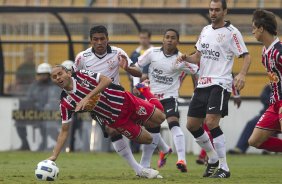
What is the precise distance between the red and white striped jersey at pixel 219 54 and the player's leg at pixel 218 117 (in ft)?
0.42

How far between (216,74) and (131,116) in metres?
1.39

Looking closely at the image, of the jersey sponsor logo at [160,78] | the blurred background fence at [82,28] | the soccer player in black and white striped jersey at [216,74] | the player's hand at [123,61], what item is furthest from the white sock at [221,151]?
the blurred background fence at [82,28]

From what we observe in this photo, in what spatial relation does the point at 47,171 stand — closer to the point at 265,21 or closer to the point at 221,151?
the point at 221,151

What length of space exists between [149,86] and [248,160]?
3878 mm

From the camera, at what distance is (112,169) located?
616 inches

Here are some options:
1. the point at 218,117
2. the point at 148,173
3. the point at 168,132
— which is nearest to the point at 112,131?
the point at 148,173

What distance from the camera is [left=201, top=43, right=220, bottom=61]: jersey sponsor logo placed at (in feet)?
44.9

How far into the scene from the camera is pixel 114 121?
1299 cm

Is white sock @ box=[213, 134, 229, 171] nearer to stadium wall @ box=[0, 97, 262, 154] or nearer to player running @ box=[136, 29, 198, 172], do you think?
player running @ box=[136, 29, 198, 172]

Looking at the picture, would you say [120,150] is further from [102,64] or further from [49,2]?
[49,2]

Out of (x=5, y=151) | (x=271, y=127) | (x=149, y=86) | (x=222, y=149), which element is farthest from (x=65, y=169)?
(x=5, y=151)

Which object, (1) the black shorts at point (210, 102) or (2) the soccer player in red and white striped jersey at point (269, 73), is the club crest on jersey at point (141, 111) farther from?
(2) the soccer player in red and white striped jersey at point (269, 73)

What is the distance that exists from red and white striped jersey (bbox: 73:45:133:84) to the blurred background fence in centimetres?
797

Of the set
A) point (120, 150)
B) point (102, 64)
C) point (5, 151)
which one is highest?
point (102, 64)
